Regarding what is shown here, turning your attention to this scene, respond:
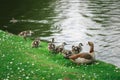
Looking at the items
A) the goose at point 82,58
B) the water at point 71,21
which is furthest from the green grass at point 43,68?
the water at point 71,21

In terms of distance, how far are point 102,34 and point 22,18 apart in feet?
57.9

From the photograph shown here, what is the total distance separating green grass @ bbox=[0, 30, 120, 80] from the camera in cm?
2262

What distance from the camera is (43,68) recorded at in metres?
24.1

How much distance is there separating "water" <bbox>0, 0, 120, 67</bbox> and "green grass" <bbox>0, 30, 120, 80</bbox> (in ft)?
27.0

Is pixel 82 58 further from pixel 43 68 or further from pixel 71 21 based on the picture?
pixel 71 21

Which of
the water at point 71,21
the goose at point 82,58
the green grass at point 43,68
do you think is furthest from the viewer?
the water at point 71,21

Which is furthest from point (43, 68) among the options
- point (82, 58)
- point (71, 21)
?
point (71, 21)

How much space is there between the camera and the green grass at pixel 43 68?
22625 mm

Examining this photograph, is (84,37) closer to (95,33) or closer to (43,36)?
(95,33)

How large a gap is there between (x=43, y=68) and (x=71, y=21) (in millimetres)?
31004

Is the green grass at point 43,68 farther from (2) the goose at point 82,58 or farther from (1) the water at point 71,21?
(1) the water at point 71,21

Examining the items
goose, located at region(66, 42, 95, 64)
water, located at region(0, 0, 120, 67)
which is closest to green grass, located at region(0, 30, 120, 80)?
goose, located at region(66, 42, 95, 64)

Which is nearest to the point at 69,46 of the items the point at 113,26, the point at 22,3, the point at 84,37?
the point at 84,37

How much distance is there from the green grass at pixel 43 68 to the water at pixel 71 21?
823 cm
